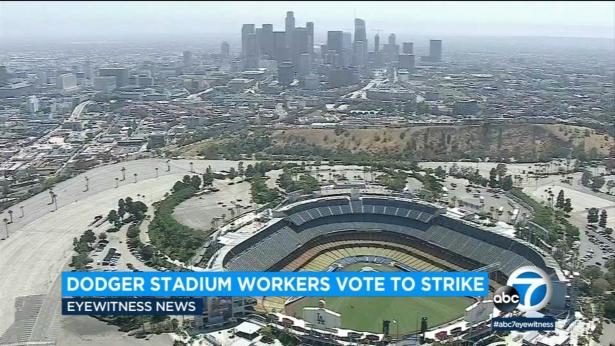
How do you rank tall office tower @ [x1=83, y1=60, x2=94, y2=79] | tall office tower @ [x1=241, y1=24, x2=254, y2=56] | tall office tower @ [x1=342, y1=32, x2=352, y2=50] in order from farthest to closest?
1. tall office tower @ [x1=342, y1=32, x2=352, y2=50]
2. tall office tower @ [x1=241, y1=24, x2=254, y2=56]
3. tall office tower @ [x1=83, y1=60, x2=94, y2=79]

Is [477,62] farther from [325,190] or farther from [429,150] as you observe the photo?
[325,190]

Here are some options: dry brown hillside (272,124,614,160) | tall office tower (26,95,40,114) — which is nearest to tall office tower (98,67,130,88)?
tall office tower (26,95,40,114)

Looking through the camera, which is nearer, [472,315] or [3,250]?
[472,315]

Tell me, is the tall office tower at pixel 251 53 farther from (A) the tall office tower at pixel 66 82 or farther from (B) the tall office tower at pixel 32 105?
(B) the tall office tower at pixel 32 105

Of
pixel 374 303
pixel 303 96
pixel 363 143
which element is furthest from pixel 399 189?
pixel 303 96

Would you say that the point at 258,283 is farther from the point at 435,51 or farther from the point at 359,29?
the point at 435,51

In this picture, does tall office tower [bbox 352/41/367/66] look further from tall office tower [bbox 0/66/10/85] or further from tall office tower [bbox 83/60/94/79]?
tall office tower [bbox 0/66/10/85]

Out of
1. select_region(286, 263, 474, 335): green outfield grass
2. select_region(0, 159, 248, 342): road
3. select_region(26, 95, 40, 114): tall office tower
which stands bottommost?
select_region(286, 263, 474, 335): green outfield grass
